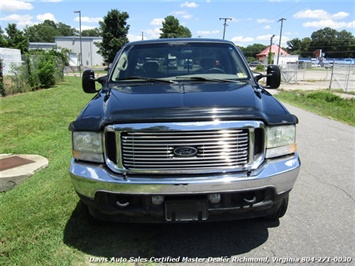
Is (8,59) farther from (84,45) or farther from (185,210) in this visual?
(84,45)

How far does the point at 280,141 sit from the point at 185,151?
84 centimetres

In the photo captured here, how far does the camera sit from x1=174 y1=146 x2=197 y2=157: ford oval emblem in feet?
8.76

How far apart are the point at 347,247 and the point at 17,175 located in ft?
13.7

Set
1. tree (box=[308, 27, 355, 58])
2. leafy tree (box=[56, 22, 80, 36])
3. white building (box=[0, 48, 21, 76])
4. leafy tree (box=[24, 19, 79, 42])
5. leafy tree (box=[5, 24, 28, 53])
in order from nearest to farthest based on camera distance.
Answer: white building (box=[0, 48, 21, 76]) → leafy tree (box=[5, 24, 28, 53]) → tree (box=[308, 27, 355, 58]) → leafy tree (box=[24, 19, 79, 42]) → leafy tree (box=[56, 22, 80, 36])

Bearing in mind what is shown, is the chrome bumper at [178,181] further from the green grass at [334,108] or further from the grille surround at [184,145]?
the green grass at [334,108]

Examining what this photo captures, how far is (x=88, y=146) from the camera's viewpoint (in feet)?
9.21

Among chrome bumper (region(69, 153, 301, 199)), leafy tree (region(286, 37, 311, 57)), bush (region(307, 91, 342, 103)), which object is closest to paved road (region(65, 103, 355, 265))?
chrome bumper (region(69, 153, 301, 199))

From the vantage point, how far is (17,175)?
475 centimetres

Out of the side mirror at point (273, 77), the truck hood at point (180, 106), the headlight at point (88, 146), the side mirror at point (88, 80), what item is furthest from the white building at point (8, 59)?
the headlight at point (88, 146)

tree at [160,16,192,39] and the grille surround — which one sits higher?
tree at [160,16,192,39]

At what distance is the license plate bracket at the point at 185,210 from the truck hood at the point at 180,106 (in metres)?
0.65

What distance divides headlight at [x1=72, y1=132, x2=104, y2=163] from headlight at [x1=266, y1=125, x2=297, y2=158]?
1.39 metres

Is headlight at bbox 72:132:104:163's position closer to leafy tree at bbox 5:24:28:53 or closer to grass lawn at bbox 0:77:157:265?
grass lawn at bbox 0:77:157:265

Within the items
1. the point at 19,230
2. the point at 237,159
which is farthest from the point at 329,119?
the point at 19,230
